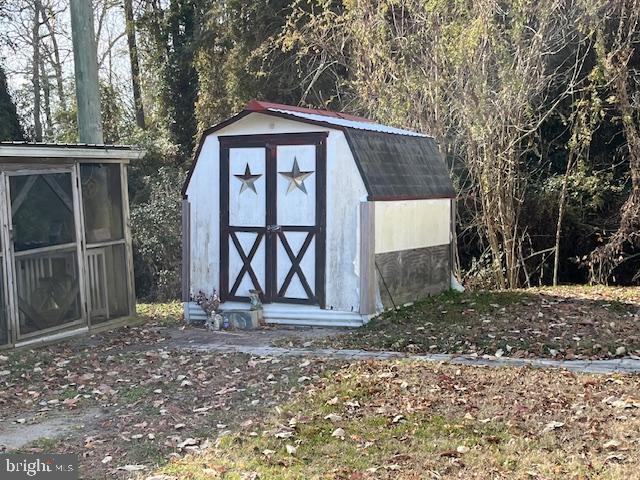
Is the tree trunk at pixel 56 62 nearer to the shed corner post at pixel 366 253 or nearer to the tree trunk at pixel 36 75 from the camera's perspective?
the tree trunk at pixel 36 75

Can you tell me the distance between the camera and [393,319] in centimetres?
848

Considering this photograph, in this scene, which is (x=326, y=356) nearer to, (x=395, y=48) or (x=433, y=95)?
(x=433, y=95)

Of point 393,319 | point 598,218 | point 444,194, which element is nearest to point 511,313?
point 393,319

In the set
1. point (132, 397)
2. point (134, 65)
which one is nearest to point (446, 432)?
point (132, 397)

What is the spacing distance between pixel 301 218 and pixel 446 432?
4635 millimetres

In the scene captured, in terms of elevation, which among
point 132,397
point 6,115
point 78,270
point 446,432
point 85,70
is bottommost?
point 132,397

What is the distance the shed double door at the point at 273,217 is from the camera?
8.67m

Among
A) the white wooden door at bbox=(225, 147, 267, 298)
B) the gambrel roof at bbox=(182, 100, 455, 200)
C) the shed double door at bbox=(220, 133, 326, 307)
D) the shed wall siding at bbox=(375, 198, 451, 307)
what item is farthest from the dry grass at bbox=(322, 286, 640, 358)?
the white wooden door at bbox=(225, 147, 267, 298)

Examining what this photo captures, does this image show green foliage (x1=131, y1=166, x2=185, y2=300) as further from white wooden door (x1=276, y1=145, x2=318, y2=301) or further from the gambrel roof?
white wooden door (x1=276, y1=145, x2=318, y2=301)

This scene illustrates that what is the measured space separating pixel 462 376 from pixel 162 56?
16.4 m

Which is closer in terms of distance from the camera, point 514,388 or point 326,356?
point 514,388

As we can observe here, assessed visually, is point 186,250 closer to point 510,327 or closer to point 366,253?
point 366,253

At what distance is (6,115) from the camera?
59.0 feet

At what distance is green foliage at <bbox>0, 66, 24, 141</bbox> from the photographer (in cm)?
1784
